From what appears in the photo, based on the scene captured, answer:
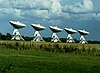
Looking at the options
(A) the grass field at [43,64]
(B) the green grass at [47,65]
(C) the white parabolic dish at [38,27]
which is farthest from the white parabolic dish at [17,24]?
(B) the green grass at [47,65]

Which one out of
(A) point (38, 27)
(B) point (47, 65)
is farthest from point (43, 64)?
(A) point (38, 27)

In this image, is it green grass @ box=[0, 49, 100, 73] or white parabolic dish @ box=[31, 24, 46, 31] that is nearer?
green grass @ box=[0, 49, 100, 73]

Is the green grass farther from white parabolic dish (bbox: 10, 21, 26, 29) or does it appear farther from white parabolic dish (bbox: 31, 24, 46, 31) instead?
white parabolic dish (bbox: 31, 24, 46, 31)

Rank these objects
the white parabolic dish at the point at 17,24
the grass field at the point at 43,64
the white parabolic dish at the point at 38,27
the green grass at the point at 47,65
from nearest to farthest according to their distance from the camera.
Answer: the grass field at the point at 43,64 → the green grass at the point at 47,65 → the white parabolic dish at the point at 17,24 → the white parabolic dish at the point at 38,27

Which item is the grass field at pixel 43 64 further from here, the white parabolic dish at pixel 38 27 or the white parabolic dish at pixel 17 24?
the white parabolic dish at pixel 38 27

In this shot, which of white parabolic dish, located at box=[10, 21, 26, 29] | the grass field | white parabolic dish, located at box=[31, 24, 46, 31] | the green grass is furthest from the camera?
white parabolic dish, located at box=[31, 24, 46, 31]

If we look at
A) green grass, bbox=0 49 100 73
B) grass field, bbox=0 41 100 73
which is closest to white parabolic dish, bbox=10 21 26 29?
grass field, bbox=0 41 100 73

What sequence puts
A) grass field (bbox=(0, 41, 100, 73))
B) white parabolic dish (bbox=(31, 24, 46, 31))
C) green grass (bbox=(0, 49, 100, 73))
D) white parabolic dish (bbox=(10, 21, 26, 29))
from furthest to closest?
white parabolic dish (bbox=(31, 24, 46, 31)), white parabolic dish (bbox=(10, 21, 26, 29)), green grass (bbox=(0, 49, 100, 73)), grass field (bbox=(0, 41, 100, 73))

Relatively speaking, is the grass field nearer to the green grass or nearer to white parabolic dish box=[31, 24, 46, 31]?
the green grass

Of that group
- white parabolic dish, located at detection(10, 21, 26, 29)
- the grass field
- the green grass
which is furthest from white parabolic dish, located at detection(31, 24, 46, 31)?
the green grass

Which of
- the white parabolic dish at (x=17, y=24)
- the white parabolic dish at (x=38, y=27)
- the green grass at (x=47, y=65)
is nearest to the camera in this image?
the green grass at (x=47, y=65)

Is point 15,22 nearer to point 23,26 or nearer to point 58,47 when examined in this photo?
point 23,26

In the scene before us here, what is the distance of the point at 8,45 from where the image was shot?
66.5 m

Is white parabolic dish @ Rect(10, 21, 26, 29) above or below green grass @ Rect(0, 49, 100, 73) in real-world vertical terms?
above
